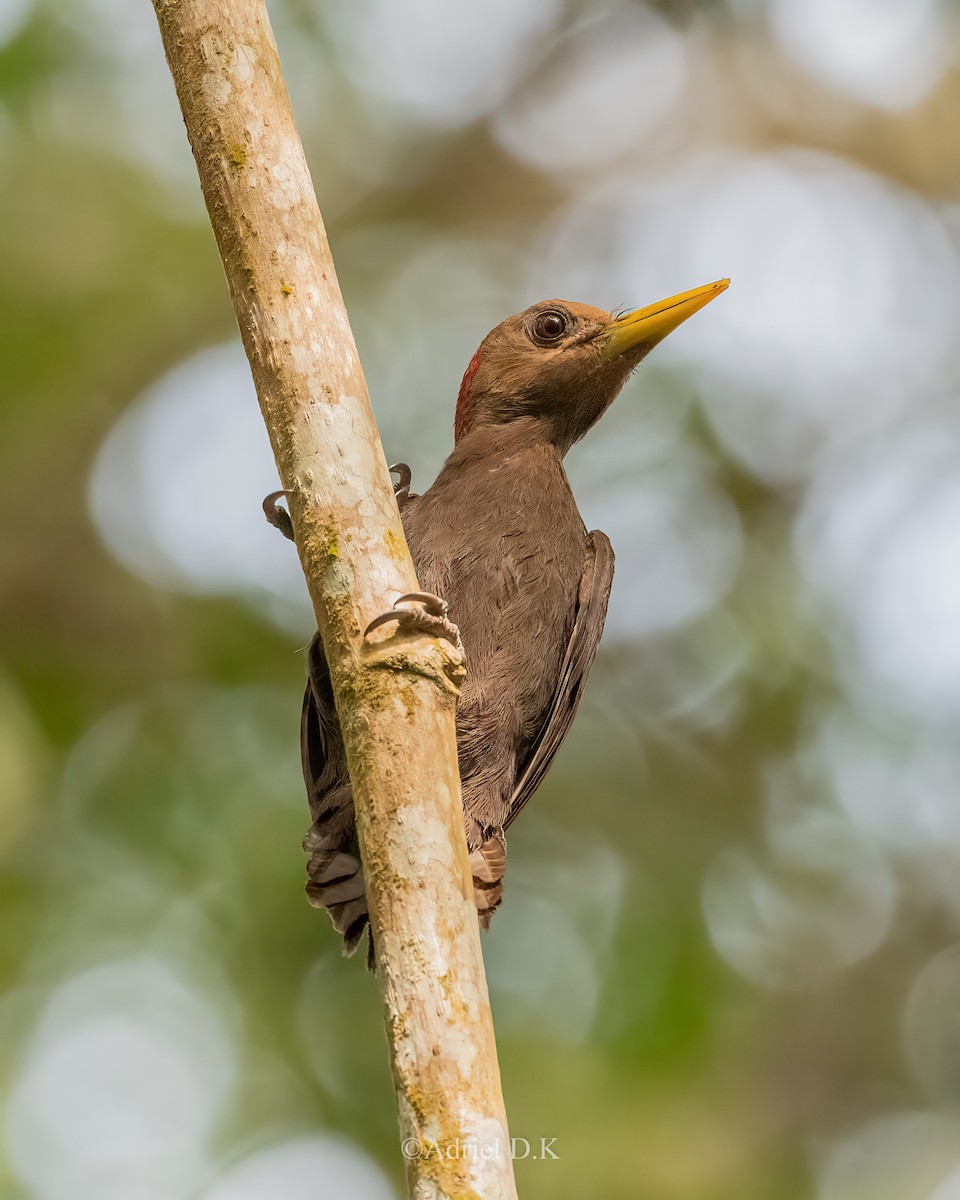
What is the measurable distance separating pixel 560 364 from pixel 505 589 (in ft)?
3.38

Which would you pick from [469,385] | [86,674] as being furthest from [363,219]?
[469,385]

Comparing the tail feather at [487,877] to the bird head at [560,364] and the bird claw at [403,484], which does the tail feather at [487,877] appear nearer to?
the bird claw at [403,484]

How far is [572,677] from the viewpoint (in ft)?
13.5

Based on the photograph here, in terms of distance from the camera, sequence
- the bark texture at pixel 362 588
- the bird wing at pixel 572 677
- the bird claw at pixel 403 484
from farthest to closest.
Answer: the bird claw at pixel 403 484 < the bird wing at pixel 572 677 < the bark texture at pixel 362 588

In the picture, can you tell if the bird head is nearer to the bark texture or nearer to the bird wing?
the bird wing

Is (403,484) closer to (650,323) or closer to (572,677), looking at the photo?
(572,677)

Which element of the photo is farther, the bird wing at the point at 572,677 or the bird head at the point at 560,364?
the bird head at the point at 560,364

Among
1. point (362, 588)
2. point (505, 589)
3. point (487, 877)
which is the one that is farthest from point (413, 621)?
point (505, 589)

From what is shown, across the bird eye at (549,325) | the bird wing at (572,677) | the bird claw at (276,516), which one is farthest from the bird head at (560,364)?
the bird claw at (276,516)

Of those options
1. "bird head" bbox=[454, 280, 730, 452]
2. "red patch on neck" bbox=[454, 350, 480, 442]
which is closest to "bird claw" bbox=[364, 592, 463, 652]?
"bird head" bbox=[454, 280, 730, 452]

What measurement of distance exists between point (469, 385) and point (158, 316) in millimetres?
3544

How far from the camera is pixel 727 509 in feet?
28.1

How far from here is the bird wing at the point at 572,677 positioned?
407 cm

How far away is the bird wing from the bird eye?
3.08ft
